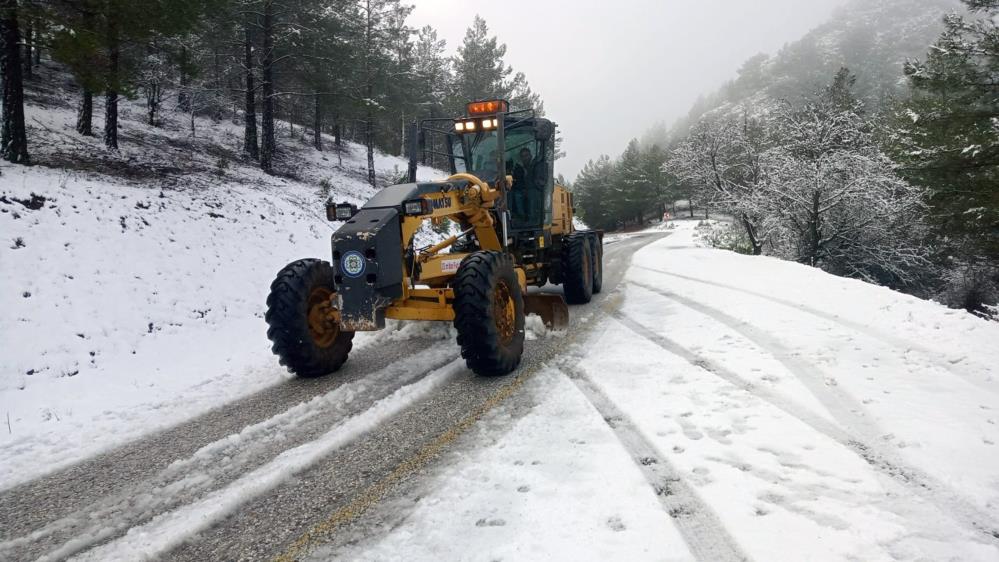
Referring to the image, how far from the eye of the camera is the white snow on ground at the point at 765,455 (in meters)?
2.29

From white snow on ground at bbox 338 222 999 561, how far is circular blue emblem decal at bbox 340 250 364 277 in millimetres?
1886

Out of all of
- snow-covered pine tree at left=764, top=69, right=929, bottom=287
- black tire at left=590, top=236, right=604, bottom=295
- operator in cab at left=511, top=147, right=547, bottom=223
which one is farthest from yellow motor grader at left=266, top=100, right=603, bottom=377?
snow-covered pine tree at left=764, top=69, right=929, bottom=287

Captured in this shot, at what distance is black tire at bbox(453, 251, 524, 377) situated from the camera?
15.1ft

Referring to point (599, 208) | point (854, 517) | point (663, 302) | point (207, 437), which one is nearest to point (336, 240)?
point (207, 437)

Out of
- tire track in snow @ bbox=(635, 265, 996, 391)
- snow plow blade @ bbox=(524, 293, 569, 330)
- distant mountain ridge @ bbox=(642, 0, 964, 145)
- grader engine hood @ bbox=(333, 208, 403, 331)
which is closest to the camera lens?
tire track in snow @ bbox=(635, 265, 996, 391)

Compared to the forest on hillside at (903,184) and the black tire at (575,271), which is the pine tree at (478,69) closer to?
the forest on hillside at (903,184)

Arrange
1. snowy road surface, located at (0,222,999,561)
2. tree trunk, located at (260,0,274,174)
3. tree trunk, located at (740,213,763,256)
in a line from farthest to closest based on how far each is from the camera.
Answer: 1. tree trunk, located at (740,213,763,256)
2. tree trunk, located at (260,0,274,174)
3. snowy road surface, located at (0,222,999,561)

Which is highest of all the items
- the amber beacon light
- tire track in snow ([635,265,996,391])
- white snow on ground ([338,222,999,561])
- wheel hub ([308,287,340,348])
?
the amber beacon light

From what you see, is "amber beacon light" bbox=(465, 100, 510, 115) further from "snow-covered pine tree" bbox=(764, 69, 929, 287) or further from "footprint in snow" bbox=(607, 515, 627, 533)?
"snow-covered pine tree" bbox=(764, 69, 929, 287)

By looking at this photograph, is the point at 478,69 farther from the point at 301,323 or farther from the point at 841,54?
the point at 841,54

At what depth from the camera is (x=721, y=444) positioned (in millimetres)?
3193

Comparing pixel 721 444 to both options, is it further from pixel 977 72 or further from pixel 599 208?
pixel 599 208

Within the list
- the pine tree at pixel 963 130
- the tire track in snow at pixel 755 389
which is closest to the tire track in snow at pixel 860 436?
the tire track in snow at pixel 755 389

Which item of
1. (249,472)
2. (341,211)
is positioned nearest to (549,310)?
(341,211)
